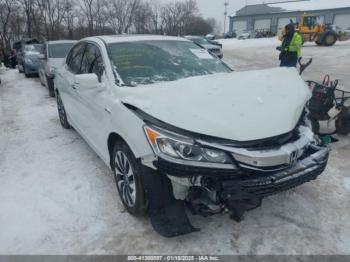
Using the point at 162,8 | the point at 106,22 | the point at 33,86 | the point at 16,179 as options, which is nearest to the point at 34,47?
the point at 33,86

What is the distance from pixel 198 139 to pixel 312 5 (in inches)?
2482

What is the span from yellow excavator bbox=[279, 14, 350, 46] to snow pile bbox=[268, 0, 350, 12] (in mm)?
35328

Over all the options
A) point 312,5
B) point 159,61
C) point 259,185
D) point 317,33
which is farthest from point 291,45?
point 312,5

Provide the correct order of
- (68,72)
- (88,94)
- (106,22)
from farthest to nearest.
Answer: (106,22), (68,72), (88,94)

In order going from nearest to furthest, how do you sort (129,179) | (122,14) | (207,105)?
(207,105)
(129,179)
(122,14)

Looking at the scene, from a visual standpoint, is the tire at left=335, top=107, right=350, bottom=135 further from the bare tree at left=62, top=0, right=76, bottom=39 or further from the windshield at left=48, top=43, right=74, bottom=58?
the bare tree at left=62, top=0, right=76, bottom=39

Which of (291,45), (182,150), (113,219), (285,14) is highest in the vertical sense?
(285,14)

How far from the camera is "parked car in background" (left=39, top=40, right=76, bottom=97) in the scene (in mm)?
8420

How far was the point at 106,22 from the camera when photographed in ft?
130

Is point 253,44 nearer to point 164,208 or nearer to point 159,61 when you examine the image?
point 159,61

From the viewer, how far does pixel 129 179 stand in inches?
107

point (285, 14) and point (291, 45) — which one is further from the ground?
point (285, 14)

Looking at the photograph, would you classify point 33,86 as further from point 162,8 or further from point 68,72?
point 162,8

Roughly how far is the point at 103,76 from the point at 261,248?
227 centimetres
